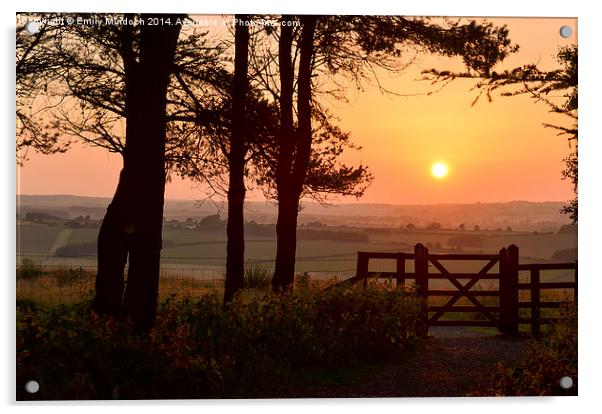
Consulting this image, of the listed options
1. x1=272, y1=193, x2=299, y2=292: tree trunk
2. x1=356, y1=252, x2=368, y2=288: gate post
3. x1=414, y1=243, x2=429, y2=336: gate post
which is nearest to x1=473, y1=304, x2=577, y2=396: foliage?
x1=414, y1=243, x2=429, y2=336: gate post

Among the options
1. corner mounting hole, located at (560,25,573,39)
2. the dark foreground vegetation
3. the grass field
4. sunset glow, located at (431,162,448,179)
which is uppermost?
corner mounting hole, located at (560,25,573,39)

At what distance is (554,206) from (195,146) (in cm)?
371

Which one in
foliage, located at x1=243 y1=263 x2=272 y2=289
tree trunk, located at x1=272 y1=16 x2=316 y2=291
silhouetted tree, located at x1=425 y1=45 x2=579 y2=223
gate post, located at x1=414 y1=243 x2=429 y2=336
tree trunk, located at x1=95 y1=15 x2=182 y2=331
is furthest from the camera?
gate post, located at x1=414 y1=243 x2=429 y2=336

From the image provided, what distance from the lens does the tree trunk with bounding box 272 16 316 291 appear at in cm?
861

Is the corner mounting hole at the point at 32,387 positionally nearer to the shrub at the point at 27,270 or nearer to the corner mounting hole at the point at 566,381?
the shrub at the point at 27,270

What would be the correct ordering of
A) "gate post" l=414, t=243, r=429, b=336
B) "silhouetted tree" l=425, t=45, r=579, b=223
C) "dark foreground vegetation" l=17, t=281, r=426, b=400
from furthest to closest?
"gate post" l=414, t=243, r=429, b=336 < "silhouetted tree" l=425, t=45, r=579, b=223 < "dark foreground vegetation" l=17, t=281, r=426, b=400

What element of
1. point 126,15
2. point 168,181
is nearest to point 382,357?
point 168,181

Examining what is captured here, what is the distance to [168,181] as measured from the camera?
7.98 metres

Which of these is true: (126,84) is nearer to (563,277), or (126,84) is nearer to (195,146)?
(195,146)

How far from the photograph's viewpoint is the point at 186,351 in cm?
756

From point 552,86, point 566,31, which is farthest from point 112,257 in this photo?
point 566,31

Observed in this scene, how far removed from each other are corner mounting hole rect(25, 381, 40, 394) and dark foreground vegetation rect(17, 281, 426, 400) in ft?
0.11

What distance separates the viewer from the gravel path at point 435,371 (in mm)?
8070

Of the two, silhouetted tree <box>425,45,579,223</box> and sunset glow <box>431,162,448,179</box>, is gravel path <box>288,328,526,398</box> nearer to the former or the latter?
silhouetted tree <box>425,45,579,223</box>
